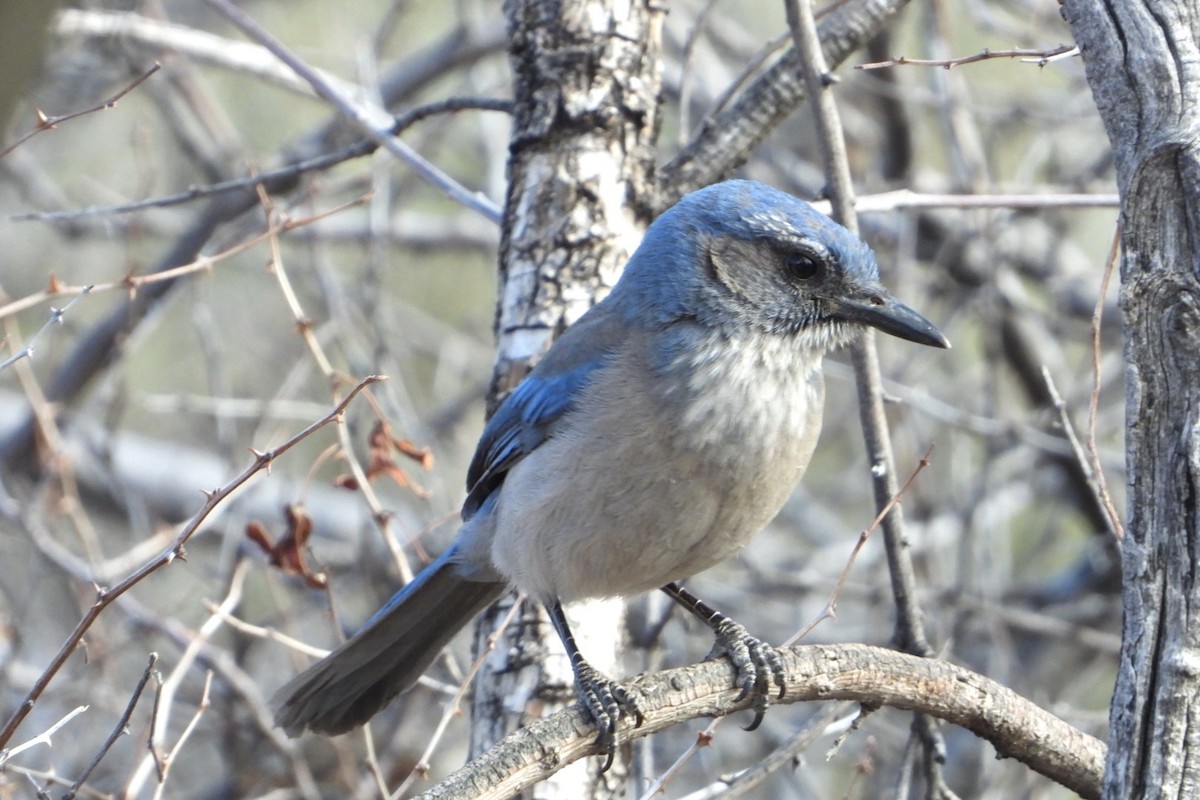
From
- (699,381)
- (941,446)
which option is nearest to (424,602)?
(699,381)

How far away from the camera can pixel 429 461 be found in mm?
4352

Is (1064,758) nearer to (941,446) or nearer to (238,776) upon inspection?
(238,776)

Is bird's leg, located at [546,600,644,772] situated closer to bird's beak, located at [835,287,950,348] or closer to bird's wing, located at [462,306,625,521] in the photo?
bird's wing, located at [462,306,625,521]

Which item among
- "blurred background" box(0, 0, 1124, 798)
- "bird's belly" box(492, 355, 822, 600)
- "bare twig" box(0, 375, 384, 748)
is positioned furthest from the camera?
"blurred background" box(0, 0, 1124, 798)

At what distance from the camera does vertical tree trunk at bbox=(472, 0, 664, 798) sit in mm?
4184

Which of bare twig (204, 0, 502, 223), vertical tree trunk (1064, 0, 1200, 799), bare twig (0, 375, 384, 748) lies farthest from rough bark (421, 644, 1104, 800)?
bare twig (204, 0, 502, 223)

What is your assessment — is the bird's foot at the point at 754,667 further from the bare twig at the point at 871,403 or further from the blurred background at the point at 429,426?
the blurred background at the point at 429,426

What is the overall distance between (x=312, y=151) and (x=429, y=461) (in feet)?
8.94

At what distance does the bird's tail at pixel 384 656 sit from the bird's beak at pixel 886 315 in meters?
1.51

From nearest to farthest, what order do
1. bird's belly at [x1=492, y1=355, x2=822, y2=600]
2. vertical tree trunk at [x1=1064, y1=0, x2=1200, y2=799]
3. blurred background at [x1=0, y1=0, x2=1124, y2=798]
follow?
vertical tree trunk at [x1=1064, y1=0, x2=1200, y2=799] < bird's belly at [x1=492, y1=355, x2=822, y2=600] < blurred background at [x1=0, y1=0, x2=1124, y2=798]

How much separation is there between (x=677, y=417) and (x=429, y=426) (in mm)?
3797

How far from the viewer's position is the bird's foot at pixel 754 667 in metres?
3.41

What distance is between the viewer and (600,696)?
3.51m

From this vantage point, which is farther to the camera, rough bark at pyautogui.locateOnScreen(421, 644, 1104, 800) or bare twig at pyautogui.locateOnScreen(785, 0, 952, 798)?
bare twig at pyautogui.locateOnScreen(785, 0, 952, 798)
